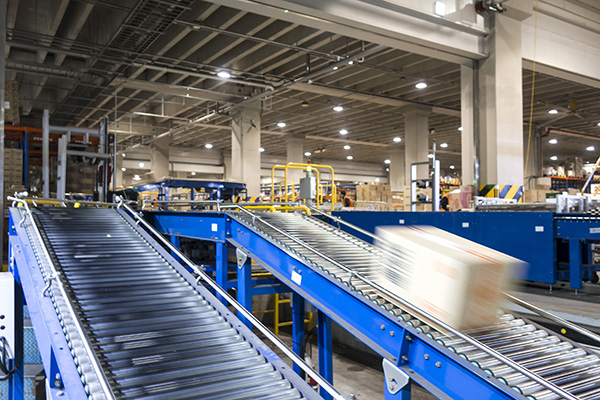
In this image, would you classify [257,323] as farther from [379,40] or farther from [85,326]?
[379,40]

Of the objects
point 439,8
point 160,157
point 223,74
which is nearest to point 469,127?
point 439,8

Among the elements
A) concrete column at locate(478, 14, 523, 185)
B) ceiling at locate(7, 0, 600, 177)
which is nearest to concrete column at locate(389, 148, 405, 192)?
ceiling at locate(7, 0, 600, 177)

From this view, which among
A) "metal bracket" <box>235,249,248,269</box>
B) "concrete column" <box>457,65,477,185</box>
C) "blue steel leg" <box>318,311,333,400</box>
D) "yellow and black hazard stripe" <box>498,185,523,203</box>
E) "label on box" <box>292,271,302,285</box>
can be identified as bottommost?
"blue steel leg" <box>318,311,333,400</box>

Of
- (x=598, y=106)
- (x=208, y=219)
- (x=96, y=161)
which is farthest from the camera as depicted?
(x=598, y=106)

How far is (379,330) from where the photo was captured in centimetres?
376

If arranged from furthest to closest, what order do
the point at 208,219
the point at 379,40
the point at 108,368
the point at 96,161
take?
the point at 379,40
the point at 96,161
the point at 208,219
the point at 108,368

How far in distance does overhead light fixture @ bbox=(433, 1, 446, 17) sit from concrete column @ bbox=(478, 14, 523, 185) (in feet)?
5.72

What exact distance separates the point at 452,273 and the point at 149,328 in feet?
8.33

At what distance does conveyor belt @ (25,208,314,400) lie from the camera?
314 cm

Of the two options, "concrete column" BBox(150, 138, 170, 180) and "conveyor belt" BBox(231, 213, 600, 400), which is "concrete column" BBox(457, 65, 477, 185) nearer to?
"conveyor belt" BBox(231, 213, 600, 400)

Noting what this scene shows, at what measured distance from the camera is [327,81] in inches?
653

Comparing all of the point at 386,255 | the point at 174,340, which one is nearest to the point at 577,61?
the point at 386,255

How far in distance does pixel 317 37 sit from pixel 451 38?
3.71 m

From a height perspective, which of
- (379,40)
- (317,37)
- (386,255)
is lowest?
(386,255)
